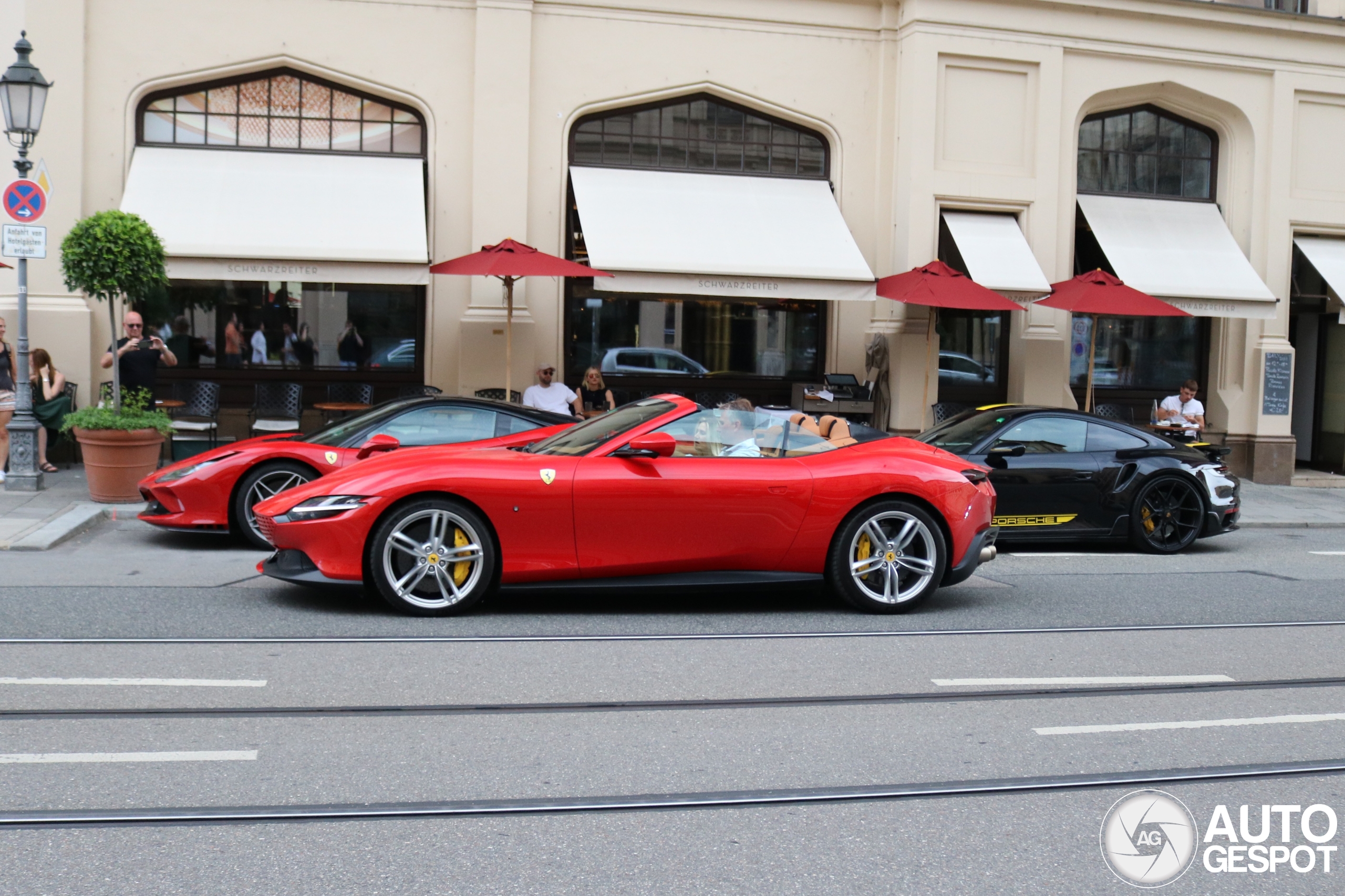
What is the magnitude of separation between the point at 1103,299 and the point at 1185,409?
289 cm

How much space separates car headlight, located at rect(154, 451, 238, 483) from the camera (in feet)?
32.7

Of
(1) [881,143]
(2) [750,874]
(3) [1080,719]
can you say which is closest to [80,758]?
(2) [750,874]

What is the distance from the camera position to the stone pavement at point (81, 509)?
1023 cm

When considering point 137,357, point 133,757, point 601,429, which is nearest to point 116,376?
point 137,357

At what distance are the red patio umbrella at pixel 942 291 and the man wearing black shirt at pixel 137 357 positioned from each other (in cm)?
843

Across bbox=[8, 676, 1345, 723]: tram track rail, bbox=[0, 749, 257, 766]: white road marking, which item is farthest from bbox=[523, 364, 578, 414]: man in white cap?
bbox=[0, 749, 257, 766]: white road marking

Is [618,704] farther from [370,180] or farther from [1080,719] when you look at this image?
[370,180]

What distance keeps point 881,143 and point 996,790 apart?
562 inches

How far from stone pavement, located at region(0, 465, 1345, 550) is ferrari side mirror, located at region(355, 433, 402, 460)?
2.69 meters

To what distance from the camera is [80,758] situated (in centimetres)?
462

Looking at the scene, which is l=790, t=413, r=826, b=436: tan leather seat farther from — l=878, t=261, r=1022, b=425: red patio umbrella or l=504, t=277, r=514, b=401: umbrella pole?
l=878, t=261, r=1022, b=425: red patio umbrella

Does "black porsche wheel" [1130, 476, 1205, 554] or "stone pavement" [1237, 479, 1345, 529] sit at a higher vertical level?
"black porsche wheel" [1130, 476, 1205, 554]

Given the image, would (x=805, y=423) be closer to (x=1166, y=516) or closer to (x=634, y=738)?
(x=634, y=738)

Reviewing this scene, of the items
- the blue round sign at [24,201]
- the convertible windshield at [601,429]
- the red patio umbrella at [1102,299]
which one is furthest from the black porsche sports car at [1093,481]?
the blue round sign at [24,201]
